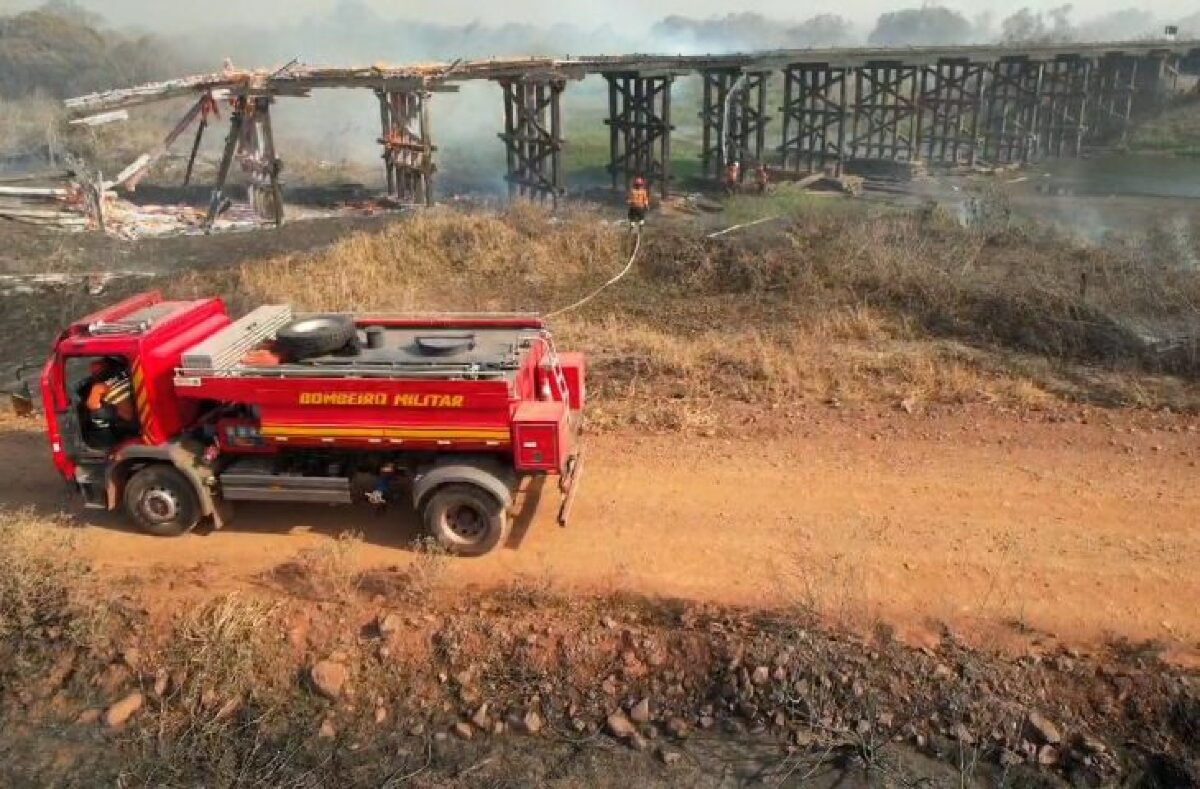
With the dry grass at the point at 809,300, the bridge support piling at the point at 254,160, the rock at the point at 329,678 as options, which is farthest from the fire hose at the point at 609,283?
the bridge support piling at the point at 254,160

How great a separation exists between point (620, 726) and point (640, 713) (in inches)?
6.7

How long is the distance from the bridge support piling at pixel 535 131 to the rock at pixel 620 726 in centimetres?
2116

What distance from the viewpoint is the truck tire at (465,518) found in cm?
750

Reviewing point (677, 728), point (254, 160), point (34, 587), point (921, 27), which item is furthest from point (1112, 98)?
point (921, 27)

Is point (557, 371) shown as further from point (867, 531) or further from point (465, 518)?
point (867, 531)

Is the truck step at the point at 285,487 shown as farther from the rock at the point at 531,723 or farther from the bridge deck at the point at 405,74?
the bridge deck at the point at 405,74

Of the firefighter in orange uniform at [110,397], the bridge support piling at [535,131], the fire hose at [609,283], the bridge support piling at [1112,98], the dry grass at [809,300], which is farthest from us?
the bridge support piling at [1112,98]

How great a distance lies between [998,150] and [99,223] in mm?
33433

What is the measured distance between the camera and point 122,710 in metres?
6.35

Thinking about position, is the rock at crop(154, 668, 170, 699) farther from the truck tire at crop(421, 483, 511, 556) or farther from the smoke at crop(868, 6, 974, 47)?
the smoke at crop(868, 6, 974, 47)

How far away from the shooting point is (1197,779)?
221 inches

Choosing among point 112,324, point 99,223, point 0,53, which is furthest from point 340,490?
point 0,53

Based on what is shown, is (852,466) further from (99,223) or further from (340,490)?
(99,223)

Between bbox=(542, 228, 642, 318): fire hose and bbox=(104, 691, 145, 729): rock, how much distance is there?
30.4 ft
